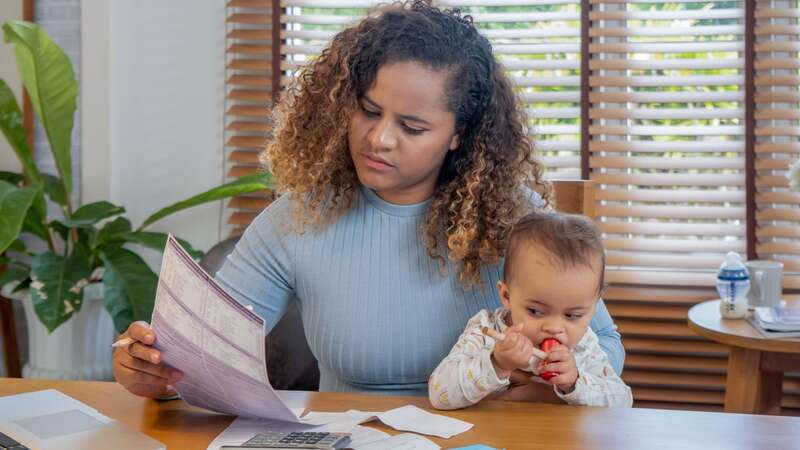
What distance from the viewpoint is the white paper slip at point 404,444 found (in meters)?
1.24

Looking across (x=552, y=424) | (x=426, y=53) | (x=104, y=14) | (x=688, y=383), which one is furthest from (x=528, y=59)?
(x=552, y=424)

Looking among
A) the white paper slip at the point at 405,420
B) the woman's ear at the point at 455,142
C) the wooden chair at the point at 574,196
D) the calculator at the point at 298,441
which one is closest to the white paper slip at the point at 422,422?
the white paper slip at the point at 405,420

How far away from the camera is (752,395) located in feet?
8.44

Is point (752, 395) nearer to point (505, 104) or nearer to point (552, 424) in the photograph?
point (505, 104)

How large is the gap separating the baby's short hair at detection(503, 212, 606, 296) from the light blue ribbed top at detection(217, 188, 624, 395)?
178 mm

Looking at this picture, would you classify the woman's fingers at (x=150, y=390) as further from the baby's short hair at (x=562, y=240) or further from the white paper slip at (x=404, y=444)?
the baby's short hair at (x=562, y=240)

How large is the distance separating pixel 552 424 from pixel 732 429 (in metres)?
0.25

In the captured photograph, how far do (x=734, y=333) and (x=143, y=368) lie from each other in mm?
1701

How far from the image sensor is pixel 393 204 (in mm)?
1796

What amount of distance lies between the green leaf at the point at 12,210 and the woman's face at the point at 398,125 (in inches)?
62.2

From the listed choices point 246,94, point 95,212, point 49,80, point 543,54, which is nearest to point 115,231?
point 95,212

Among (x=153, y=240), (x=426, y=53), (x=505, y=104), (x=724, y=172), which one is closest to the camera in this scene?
(x=426, y=53)

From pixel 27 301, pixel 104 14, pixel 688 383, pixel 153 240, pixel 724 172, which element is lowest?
pixel 688 383

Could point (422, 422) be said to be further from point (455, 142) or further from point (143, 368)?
point (455, 142)
